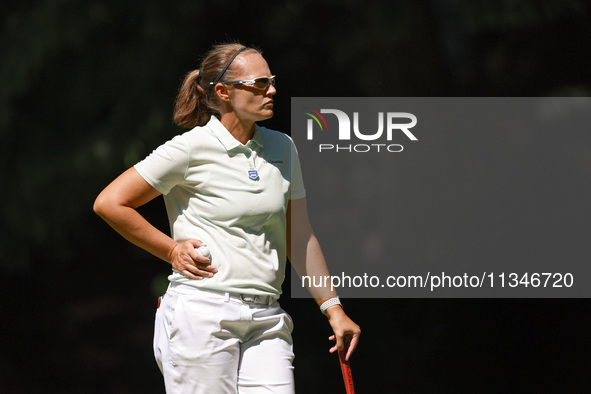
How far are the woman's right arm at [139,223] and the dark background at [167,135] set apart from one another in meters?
1.62

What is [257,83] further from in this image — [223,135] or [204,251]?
Result: [204,251]

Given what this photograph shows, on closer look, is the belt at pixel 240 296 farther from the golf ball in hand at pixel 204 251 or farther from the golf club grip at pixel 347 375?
the golf club grip at pixel 347 375

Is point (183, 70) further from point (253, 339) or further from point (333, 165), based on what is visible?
point (253, 339)

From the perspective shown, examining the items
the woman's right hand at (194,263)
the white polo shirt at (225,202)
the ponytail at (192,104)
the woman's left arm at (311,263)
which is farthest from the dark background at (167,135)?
the woman's right hand at (194,263)

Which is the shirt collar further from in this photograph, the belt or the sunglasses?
the belt

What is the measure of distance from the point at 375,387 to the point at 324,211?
0.94 m

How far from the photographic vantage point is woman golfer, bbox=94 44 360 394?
2.57 metres

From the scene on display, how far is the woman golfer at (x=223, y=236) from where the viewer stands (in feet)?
8.43

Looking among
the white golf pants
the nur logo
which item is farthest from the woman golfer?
the nur logo

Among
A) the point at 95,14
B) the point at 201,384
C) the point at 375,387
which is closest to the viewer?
the point at 201,384

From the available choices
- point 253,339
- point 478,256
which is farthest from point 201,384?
point 478,256

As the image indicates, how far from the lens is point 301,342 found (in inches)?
175

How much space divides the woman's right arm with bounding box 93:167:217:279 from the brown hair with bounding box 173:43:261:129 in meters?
0.31

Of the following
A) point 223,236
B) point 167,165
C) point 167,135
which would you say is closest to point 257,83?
point 167,165
